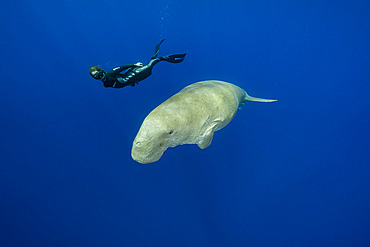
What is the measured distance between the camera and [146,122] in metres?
4.23

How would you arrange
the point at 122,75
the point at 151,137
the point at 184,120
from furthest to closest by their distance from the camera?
the point at 122,75
the point at 184,120
the point at 151,137

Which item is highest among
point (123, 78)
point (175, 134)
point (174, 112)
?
point (123, 78)

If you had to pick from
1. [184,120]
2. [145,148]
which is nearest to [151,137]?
[145,148]

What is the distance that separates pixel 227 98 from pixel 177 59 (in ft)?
5.26

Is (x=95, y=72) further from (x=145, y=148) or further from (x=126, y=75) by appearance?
(x=145, y=148)

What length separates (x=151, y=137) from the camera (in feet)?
13.7

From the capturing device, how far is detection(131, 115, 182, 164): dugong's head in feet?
13.6

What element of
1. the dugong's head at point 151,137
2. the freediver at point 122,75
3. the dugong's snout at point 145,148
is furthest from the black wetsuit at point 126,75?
the dugong's snout at point 145,148

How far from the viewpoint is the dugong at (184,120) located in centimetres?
420

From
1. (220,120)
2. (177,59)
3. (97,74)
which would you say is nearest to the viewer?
(97,74)

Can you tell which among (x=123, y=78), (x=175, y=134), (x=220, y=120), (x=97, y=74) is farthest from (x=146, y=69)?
(x=220, y=120)

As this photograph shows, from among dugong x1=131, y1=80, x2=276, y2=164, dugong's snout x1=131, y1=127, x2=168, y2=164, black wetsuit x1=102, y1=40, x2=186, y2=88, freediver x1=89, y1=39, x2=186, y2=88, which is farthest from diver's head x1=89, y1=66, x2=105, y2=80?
dugong's snout x1=131, y1=127, x2=168, y2=164

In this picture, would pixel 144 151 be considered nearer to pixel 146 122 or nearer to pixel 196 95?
pixel 146 122

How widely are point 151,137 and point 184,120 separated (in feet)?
2.50
